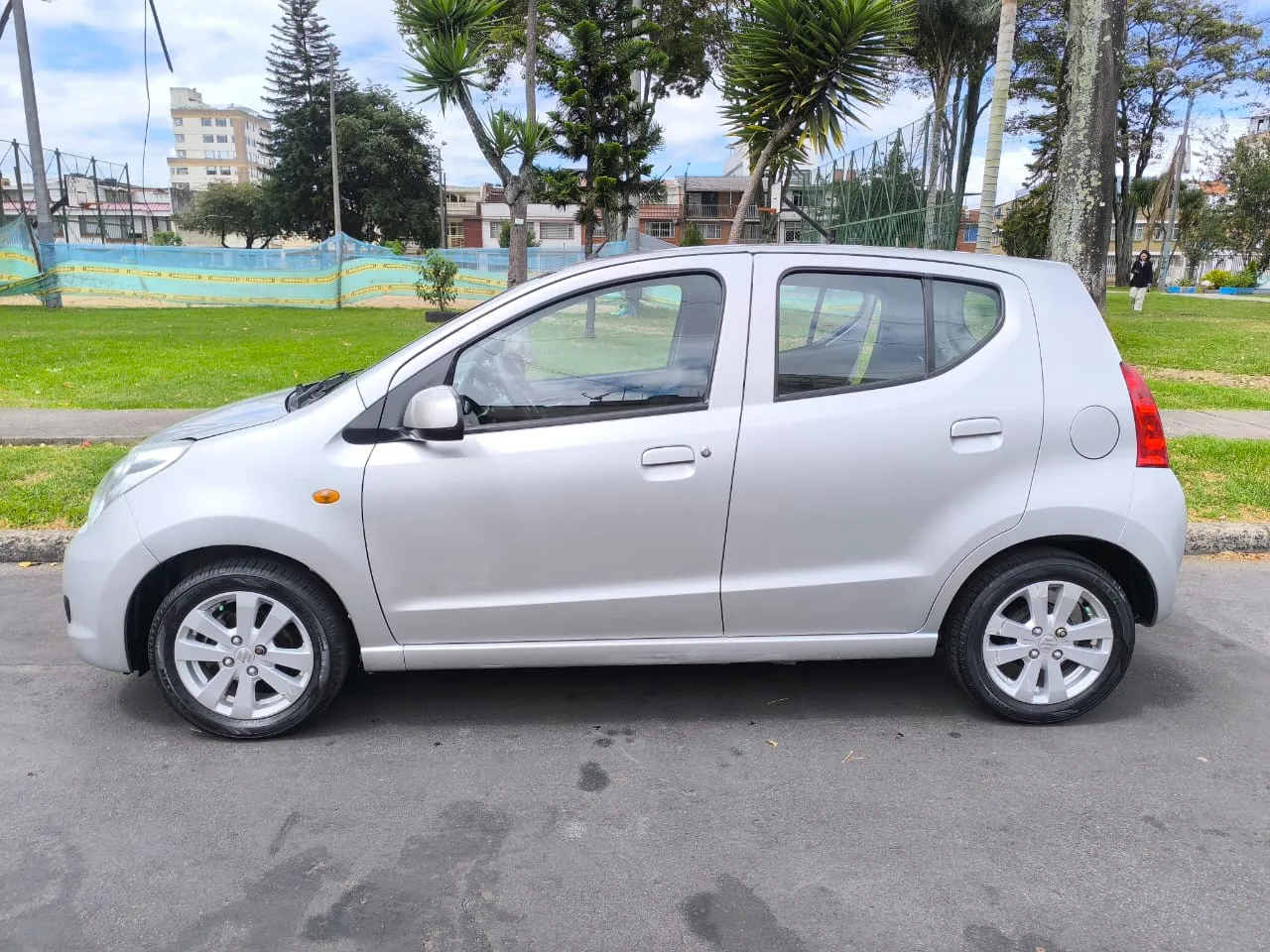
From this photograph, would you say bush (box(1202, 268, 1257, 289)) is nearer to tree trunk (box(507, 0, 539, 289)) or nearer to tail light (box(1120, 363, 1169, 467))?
tree trunk (box(507, 0, 539, 289))

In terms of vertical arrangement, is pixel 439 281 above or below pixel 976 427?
below

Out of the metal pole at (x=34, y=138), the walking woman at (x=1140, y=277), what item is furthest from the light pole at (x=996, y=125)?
the metal pole at (x=34, y=138)

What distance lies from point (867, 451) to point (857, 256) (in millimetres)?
788

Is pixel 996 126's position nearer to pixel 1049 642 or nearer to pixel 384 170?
pixel 1049 642

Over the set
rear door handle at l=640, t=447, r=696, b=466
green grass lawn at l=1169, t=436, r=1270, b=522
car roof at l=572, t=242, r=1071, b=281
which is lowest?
green grass lawn at l=1169, t=436, r=1270, b=522

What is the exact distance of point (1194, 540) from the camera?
5.91 metres

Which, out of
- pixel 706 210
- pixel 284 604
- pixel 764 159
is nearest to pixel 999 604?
pixel 284 604

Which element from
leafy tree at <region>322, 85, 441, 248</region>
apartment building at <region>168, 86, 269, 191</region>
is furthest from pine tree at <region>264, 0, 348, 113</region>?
apartment building at <region>168, 86, 269, 191</region>

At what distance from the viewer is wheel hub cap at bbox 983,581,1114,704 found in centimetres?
348

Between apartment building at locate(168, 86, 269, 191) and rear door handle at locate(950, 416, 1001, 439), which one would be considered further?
apartment building at locate(168, 86, 269, 191)

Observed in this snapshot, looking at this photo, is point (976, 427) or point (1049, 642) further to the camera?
point (1049, 642)

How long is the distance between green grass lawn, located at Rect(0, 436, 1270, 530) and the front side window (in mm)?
3755

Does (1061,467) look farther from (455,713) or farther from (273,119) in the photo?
(273,119)

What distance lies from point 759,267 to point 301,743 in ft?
7.92
